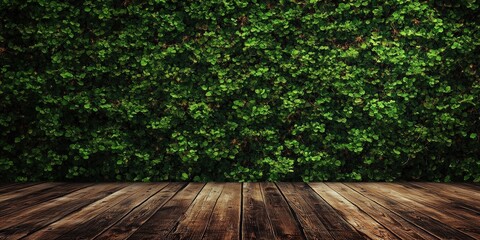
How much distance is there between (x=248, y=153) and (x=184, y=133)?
624mm

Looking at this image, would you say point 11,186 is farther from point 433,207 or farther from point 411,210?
point 433,207

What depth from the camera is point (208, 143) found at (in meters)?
3.70

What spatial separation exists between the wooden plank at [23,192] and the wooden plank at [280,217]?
182 centimetres

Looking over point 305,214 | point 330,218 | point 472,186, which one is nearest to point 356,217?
point 330,218

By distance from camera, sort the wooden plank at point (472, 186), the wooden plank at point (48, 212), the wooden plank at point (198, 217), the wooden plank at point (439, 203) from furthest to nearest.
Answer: the wooden plank at point (472, 186) → the wooden plank at point (439, 203) → the wooden plank at point (48, 212) → the wooden plank at point (198, 217)

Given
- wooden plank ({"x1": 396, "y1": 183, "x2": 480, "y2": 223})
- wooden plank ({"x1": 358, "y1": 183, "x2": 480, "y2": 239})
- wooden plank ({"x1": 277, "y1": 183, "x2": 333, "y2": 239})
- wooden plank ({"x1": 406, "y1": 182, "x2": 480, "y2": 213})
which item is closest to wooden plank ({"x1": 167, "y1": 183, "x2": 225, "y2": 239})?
wooden plank ({"x1": 277, "y1": 183, "x2": 333, "y2": 239})

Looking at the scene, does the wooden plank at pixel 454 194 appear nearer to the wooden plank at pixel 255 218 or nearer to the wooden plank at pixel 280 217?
the wooden plank at pixel 280 217

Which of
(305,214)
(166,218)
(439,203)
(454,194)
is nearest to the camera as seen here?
(166,218)

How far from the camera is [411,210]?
2.54 m

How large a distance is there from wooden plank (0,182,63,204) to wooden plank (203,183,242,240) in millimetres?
1505

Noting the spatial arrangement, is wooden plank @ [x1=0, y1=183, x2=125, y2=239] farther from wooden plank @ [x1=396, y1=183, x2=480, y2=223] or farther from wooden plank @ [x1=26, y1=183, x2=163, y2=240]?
wooden plank @ [x1=396, y1=183, x2=480, y2=223]

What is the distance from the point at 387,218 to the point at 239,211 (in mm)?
861

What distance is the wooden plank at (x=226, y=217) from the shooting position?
193 centimetres

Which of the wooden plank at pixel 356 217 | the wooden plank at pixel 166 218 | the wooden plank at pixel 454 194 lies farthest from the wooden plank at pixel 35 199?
the wooden plank at pixel 454 194
